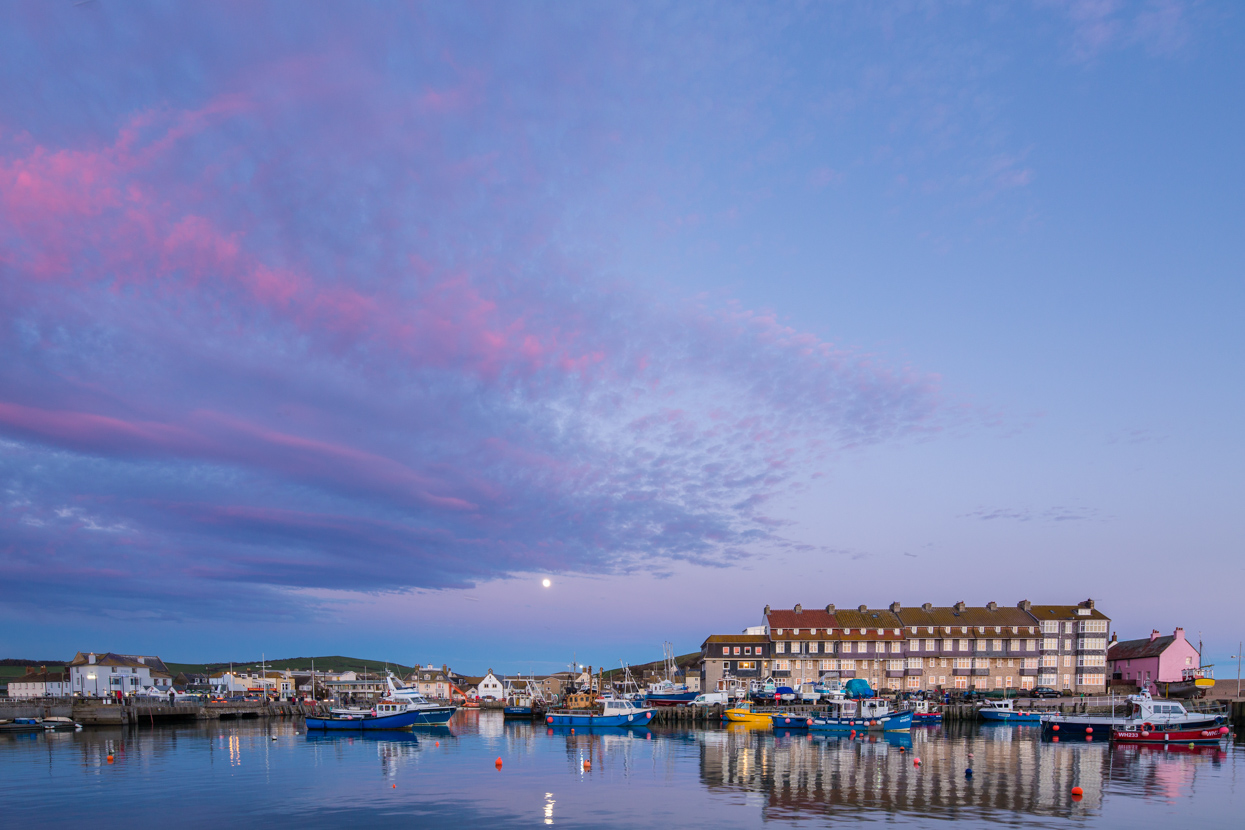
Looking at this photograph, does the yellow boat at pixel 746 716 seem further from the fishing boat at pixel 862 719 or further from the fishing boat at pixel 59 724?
the fishing boat at pixel 59 724

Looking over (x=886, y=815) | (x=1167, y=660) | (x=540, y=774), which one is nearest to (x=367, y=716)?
(x=540, y=774)

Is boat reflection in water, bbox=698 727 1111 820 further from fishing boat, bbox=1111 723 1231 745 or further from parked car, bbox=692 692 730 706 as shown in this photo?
parked car, bbox=692 692 730 706

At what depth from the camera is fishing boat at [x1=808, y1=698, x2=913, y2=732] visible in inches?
3551

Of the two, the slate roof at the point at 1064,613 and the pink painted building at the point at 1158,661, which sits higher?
the slate roof at the point at 1064,613

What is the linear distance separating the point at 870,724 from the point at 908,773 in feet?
120

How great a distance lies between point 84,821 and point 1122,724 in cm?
8913

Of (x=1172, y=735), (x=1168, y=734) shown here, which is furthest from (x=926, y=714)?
(x=1172, y=735)

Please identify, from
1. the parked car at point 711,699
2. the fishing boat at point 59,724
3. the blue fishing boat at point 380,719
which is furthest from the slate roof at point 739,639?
the fishing boat at point 59,724

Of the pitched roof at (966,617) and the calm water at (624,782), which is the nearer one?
the calm water at (624,782)

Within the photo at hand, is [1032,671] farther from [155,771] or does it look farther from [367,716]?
[155,771]

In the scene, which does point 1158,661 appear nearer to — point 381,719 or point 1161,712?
point 1161,712

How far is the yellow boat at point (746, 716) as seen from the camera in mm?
101750

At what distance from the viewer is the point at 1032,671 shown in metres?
134

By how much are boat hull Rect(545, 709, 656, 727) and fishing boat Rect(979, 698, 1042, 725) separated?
45.5 metres
